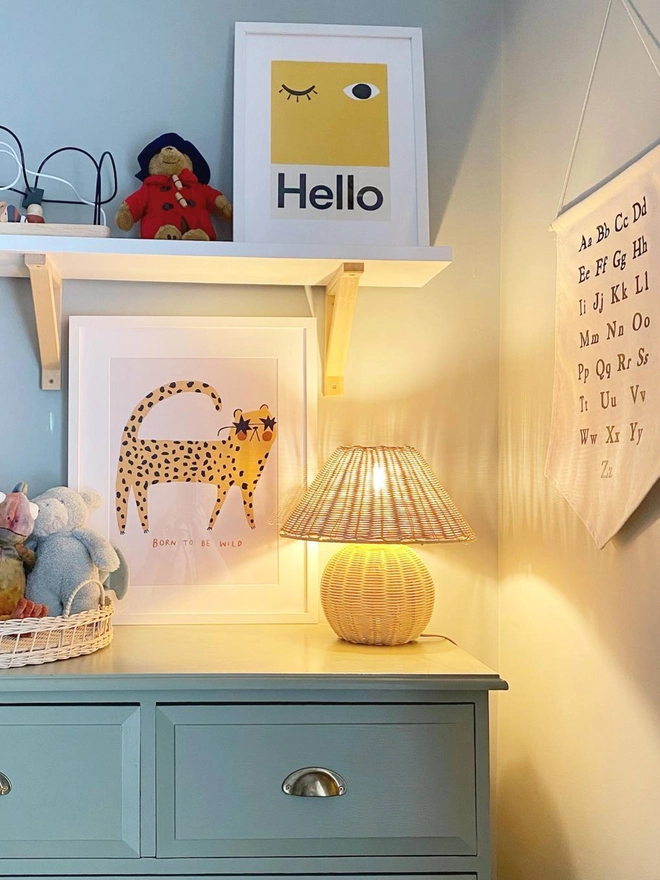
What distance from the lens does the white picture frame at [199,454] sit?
171cm

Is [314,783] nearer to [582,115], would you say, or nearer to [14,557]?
[14,557]

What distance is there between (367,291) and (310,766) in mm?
918

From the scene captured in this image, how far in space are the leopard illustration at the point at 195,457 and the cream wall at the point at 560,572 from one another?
0.48 metres

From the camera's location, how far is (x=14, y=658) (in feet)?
4.33

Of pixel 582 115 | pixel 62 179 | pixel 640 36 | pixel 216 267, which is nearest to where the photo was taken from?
pixel 640 36

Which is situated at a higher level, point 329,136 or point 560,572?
point 329,136

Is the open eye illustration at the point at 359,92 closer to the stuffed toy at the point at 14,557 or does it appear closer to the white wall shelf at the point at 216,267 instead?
the white wall shelf at the point at 216,267

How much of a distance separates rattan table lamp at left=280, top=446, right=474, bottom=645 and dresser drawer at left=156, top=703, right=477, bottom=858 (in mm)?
229

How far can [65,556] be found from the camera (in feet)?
4.81

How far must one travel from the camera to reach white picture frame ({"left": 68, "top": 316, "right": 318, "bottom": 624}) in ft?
5.62

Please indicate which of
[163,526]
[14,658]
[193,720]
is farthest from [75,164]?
[193,720]

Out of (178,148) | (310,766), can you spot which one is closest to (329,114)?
(178,148)

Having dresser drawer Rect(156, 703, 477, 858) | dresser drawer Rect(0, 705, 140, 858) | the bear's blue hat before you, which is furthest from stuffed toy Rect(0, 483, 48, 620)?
the bear's blue hat

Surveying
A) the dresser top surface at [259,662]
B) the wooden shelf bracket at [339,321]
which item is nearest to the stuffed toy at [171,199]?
the wooden shelf bracket at [339,321]
